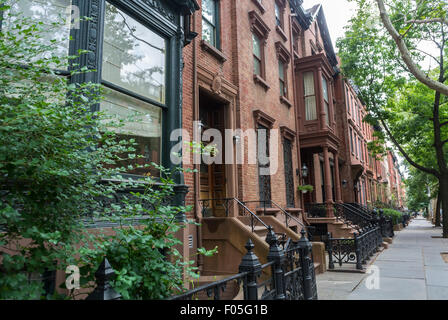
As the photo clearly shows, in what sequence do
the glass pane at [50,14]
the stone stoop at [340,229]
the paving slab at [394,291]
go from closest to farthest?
the glass pane at [50,14]
the paving slab at [394,291]
the stone stoop at [340,229]

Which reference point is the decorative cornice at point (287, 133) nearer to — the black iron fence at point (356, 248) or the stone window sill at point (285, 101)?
the stone window sill at point (285, 101)

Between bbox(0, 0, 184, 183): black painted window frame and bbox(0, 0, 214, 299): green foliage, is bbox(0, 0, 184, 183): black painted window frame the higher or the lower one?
the higher one

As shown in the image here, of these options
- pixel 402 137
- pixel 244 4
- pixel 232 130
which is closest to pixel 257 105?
pixel 232 130

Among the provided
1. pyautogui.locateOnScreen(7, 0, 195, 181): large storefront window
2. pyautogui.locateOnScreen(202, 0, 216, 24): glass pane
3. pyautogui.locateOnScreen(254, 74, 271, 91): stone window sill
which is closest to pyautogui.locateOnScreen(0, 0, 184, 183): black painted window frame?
pyautogui.locateOnScreen(7, 0, 195, 181): large storefront window

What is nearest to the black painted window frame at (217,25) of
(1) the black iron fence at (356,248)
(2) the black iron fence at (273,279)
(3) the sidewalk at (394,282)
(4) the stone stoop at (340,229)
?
(1) the black iron fence at (356,248)

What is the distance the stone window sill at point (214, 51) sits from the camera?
28.7ft

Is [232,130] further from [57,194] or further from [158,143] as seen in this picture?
[57,194]

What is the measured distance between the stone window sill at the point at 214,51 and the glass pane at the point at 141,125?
3.64 meters

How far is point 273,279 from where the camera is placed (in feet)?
13.4

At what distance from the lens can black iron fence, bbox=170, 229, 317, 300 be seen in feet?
9.48

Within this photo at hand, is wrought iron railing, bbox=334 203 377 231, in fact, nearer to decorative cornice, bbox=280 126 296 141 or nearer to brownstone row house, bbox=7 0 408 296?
brownstone row house, bbox=7 0 408 296

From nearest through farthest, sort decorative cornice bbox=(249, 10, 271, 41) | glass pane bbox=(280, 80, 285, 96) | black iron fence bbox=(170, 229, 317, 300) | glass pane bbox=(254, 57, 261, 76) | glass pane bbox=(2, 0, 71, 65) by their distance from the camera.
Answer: black iron fence bbox=(170, 229, 317, 300), glass pane bbox=(2, 0, 71, 65), decorative cornice bbox=(249, 10, 271, 41), glass pane bbox=(254, 57, 261, 76), glass pane bbox=(280, 80, 285, 96)

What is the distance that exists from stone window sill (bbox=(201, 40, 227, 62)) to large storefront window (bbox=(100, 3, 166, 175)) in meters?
2.81
